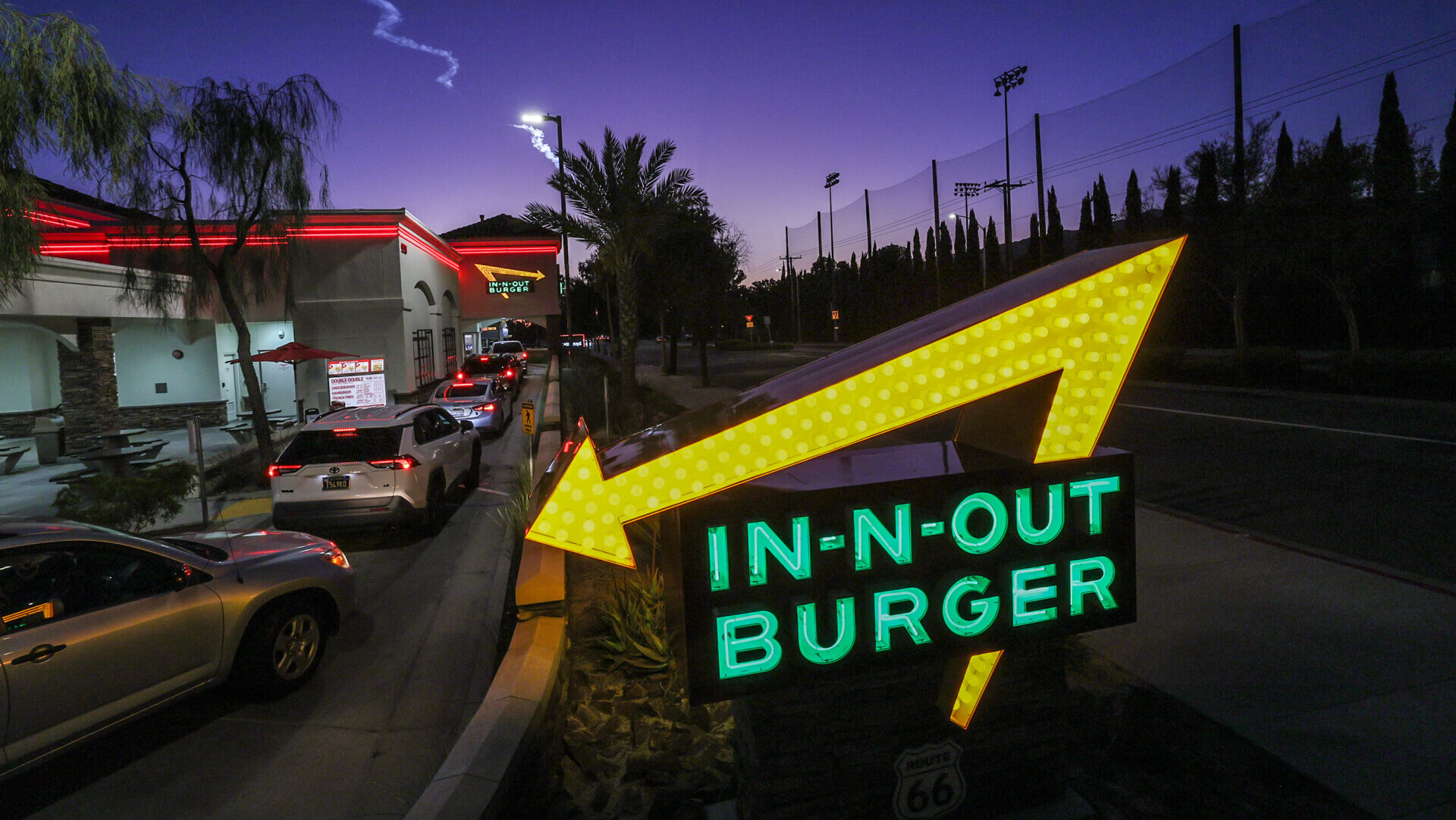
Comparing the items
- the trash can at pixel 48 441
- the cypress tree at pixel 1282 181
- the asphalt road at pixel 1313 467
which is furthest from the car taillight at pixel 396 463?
the cypress tree at pixel 1282 181

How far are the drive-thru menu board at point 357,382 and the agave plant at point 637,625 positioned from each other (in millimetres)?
15491

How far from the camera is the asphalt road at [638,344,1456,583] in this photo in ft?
27.1

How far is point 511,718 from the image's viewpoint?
4.22 m

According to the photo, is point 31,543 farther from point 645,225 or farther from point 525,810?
point 645,225

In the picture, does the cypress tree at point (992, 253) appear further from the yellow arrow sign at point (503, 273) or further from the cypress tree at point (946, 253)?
the yellow arrow sign at point (503, 273)

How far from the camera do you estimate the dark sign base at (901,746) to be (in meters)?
3.52

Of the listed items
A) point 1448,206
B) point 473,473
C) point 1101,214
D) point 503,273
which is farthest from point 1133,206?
point 473,473

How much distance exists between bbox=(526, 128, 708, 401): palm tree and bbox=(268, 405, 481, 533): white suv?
1063cm

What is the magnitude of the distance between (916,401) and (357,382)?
18.9 m

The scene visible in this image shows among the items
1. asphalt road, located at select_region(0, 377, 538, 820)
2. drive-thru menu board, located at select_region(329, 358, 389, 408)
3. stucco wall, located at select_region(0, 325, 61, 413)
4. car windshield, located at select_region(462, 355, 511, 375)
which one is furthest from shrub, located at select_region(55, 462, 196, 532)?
car windshield, located at select_region(462, 355, 511, 375)

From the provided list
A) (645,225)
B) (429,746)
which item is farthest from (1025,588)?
(645,225)

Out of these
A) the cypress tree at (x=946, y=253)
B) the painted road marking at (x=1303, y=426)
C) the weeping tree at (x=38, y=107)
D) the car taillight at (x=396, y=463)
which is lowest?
the painted road marking at (x=1303, y=426)

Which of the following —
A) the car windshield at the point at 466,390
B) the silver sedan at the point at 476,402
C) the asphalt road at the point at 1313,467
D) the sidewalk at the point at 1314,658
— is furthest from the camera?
the car windshield at the point at 466,390

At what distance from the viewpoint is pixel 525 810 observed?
4004 millimetres
